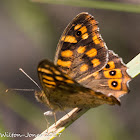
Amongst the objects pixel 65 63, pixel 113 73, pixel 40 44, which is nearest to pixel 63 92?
pixel 65 63

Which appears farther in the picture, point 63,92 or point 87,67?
point 87,67

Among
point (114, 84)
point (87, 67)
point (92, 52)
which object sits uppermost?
point (92, 52)

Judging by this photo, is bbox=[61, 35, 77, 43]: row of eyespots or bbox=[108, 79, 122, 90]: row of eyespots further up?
bbox=[61, 35, 77, 43]: row of eyespots

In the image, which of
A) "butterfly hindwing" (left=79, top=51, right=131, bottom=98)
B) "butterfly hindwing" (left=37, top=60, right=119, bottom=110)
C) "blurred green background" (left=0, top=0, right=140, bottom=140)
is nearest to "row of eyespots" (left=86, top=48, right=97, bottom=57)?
"butterfly hindwing" (left=79, top=51, right=131, bottom=98)

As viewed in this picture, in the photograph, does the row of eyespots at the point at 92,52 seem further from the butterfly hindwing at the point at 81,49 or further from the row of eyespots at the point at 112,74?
the row of eyespots at the point at 112,74

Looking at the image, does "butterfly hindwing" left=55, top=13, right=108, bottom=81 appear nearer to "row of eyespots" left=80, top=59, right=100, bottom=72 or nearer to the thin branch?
"row of eyespots" left=80, top=59, right=100, bottom=72

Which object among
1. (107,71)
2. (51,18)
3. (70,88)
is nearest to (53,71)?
(70,88)

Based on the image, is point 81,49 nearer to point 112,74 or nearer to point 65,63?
point 65,63

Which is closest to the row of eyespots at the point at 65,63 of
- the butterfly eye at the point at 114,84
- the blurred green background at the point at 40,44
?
the butterfly eye at the point at 114,84
